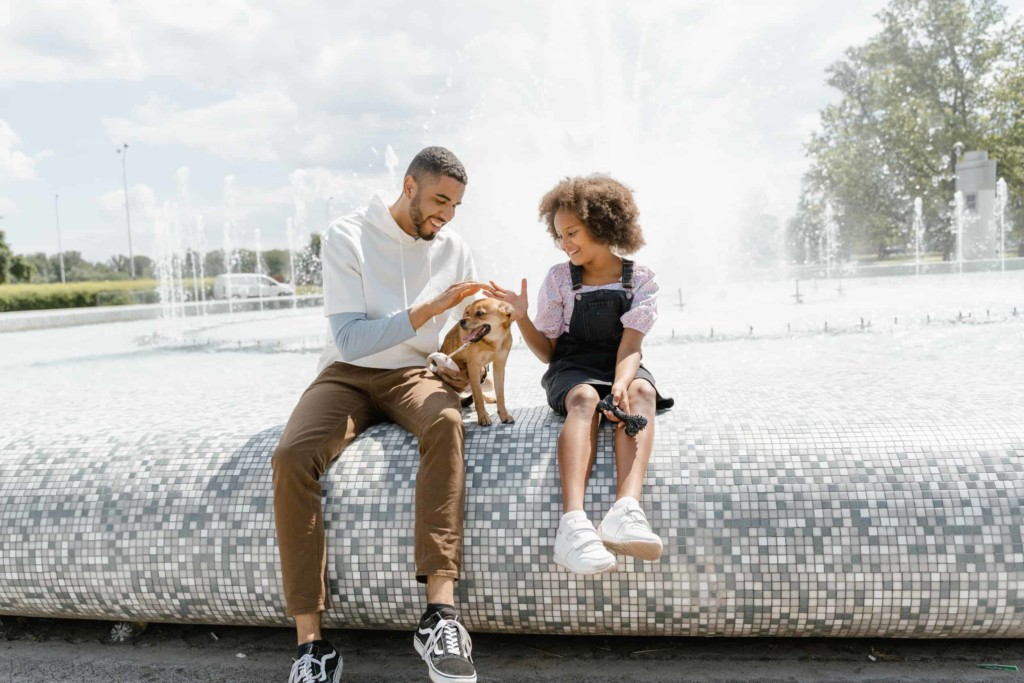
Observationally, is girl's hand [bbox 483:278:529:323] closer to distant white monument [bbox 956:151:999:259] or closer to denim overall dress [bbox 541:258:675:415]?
denim overall dress [bbox 541:258:675:415]

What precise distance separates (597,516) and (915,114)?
3366cm

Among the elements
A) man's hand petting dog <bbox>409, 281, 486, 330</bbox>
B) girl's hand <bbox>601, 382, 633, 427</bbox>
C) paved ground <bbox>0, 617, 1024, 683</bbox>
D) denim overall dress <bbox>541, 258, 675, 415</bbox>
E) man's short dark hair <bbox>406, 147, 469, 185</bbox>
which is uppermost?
man's short dark hair <bbox>406, 147, 469, 185</bbox>

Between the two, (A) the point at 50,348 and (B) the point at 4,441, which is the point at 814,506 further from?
(A) the point at 50,348

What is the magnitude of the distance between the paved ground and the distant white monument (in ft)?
Result: 97.8

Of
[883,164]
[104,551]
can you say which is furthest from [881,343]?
[883,164]

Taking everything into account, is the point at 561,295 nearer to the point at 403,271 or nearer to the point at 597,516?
the point at 403,271

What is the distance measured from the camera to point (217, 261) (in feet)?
123

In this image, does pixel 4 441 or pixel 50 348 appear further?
pixel 50 348

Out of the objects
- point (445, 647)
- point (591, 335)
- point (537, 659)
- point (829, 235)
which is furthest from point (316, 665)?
point (829, 235)

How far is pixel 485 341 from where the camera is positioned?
2.85m

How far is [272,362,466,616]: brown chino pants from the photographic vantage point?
2.35 metres

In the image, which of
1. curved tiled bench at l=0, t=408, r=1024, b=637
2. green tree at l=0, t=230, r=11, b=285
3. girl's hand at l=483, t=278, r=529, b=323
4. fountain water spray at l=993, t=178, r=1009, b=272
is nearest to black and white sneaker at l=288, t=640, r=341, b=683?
curved tiled bench at l=0, t=408, r=1024, b=637

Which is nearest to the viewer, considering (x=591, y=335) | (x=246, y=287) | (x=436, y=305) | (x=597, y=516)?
(x=597, y=516)

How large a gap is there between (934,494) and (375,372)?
1.90 metres
